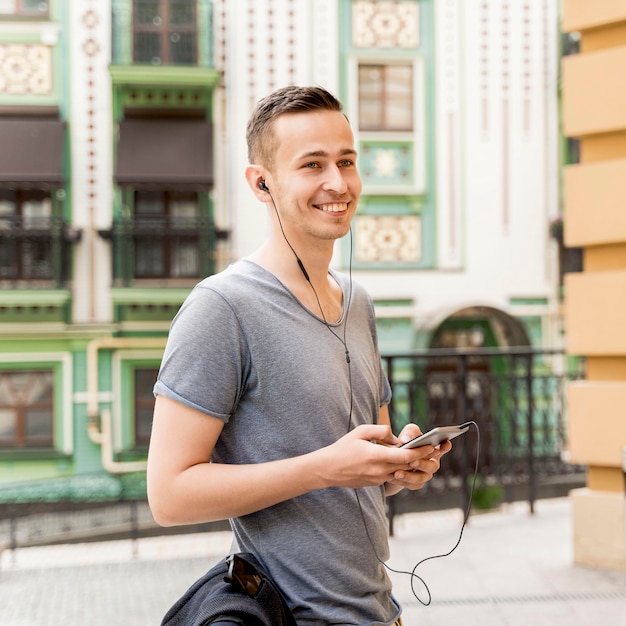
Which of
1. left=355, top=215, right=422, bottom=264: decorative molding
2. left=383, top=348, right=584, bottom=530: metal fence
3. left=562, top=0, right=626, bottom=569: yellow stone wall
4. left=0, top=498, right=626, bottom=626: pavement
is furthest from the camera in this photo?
left=355, top=215, right=422, bottom=264: decorative molding

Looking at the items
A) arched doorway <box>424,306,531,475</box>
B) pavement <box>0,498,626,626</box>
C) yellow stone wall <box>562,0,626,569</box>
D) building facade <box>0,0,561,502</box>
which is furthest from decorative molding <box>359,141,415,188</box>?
yellow stone wall <box>562,0,626,569</box>

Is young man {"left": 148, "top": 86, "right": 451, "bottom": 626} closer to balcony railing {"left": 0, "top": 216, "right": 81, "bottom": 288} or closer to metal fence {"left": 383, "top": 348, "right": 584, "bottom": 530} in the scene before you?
metal fence {"left": 383, "top": 348, "right": 584, "bottom": 530}

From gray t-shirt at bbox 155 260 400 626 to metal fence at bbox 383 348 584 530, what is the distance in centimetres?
187

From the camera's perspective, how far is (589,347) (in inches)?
86.3

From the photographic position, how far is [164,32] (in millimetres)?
5516

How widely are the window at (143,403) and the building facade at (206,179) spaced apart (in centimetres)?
2

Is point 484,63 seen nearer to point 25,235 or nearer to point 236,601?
point 25,235

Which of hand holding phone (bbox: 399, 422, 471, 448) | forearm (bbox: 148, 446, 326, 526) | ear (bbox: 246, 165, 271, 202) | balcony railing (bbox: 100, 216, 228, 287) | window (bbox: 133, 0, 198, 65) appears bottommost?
forearm (bbox: 148, 446, 326, 526)

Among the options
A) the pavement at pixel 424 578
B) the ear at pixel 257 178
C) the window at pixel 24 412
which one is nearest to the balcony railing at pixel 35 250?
the window at pixel 24 412

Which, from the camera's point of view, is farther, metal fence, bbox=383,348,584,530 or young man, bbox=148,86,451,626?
metal fence, bbox=383,348,584,530

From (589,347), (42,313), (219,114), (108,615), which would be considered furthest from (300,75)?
(108,615)

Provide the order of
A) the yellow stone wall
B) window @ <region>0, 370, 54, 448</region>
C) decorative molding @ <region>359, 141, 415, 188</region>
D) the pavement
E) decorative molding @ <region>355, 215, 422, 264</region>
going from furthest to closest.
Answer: decorative molding @ <region>355, 215, 422, 264</region> < decorative molding @ <region>359, 141, 415, 188</region> < window @ <region>0, 370, 54, 448</region> < the yellow stone wall < the pavement

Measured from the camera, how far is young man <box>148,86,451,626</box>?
0.69 metres

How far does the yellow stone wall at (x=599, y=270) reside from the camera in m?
2.13
